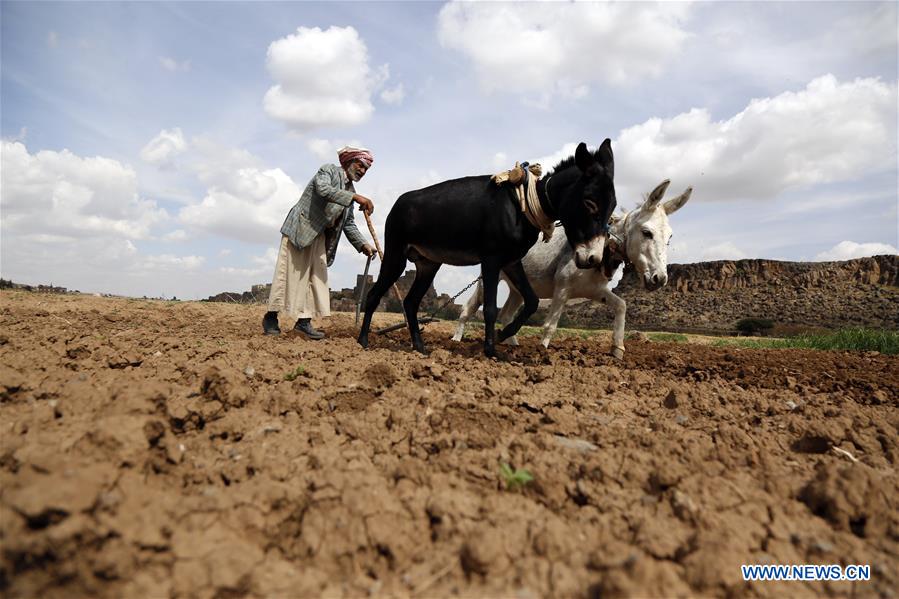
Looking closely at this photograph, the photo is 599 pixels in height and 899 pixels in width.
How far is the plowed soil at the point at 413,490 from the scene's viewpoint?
1.52 meters

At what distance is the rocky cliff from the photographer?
29.8 m

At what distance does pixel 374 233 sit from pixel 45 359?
3171 millimetres

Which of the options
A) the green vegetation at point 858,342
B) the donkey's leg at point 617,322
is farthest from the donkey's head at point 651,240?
the green vegetation at point 858,342

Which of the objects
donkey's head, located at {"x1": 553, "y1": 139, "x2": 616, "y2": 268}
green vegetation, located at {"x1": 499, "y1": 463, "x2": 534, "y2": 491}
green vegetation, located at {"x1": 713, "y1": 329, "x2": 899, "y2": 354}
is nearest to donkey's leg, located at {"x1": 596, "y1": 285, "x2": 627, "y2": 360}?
donkey's head, located at {"x1": 553, "y1": 139, "x2": 616, "y2": 268}

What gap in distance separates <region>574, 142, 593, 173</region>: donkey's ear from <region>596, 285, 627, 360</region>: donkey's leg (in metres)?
2.23

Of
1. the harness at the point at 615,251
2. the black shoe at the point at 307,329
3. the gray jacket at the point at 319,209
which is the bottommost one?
the black shoe at the point at 307,329

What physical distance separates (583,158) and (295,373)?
2917mm

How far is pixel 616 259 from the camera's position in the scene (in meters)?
6.31

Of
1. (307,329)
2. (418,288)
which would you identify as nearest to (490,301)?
(418,288)

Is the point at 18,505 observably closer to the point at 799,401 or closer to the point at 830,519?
the point at 830,519

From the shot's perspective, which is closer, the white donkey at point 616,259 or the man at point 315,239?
the man at point 315,239

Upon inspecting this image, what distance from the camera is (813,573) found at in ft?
5.60

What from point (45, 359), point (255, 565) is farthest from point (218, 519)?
point (45, 359)

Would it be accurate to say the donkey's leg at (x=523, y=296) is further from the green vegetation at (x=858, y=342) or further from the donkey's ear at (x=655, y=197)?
the green vegetation at (x=858, y=342)
